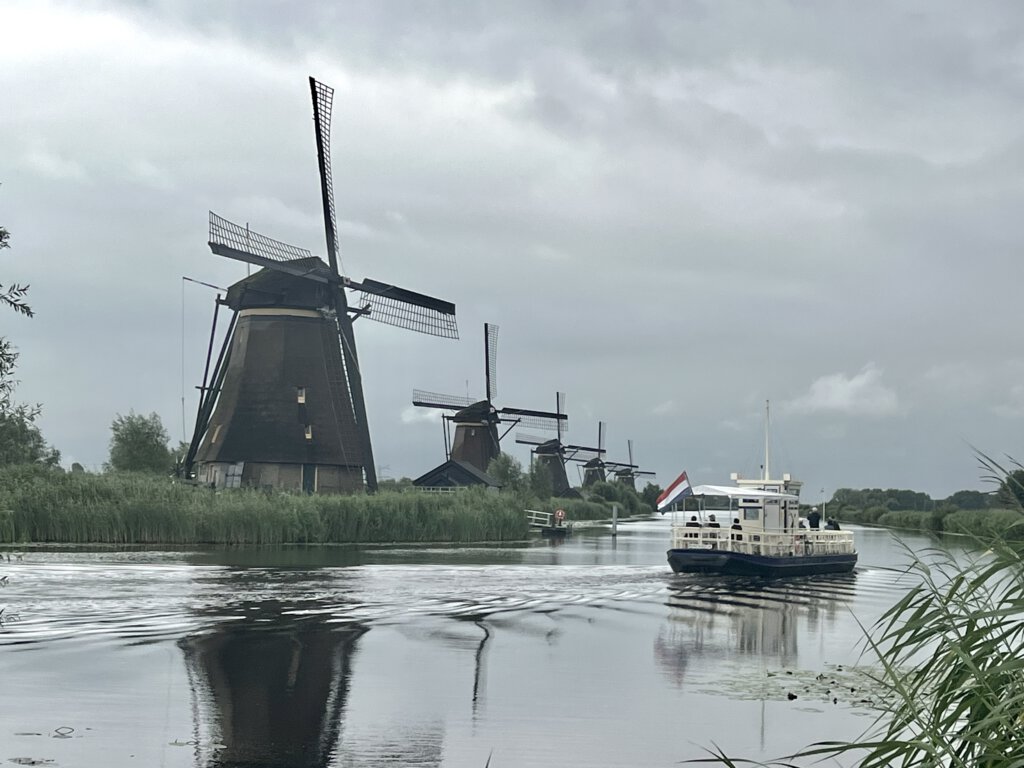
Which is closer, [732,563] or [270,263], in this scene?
[732,563]

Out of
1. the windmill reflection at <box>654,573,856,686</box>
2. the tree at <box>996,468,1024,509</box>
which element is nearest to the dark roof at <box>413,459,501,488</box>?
the windmill reflection at <box>654,573,856,686</box>

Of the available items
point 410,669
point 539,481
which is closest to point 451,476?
point 539,481

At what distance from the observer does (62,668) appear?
46.3 feet

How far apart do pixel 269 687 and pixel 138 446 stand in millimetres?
57772

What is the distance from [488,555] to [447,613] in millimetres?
18079

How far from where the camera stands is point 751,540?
107 ft

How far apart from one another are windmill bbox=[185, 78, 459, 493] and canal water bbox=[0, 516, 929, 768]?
20.6 metres

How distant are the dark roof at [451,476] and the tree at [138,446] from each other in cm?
1408

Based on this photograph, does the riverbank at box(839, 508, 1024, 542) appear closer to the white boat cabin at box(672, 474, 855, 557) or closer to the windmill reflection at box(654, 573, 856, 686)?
the white boat cabin at box(672, 474, 855, 557)

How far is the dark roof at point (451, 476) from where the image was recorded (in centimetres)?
7006

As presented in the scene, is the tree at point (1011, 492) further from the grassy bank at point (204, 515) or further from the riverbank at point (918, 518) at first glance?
the riverbank at point (918, 518)

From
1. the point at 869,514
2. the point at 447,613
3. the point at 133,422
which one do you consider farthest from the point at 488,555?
the point at 869,514

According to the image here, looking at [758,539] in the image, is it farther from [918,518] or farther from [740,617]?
[918,518]

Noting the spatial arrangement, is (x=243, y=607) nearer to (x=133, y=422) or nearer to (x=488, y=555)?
(x=488, y=555)
